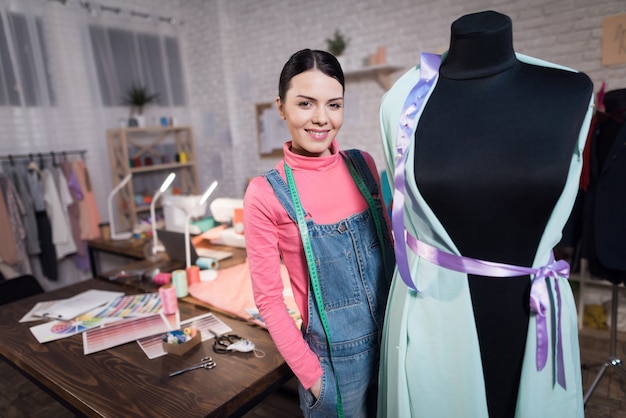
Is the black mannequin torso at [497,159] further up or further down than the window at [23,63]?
further down

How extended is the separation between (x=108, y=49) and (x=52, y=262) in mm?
2313

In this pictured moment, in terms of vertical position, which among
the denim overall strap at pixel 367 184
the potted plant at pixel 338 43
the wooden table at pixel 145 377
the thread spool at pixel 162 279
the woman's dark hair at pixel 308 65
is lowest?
the wooden table at pixel 145 377

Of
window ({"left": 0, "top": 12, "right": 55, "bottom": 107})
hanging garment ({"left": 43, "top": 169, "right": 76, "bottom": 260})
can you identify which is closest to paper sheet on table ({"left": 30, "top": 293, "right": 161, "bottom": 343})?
hanging garment ({"left": 43, "top": 169, "right": 76, "bottom": 260})

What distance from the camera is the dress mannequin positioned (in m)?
0.81

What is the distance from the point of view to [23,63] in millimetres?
3838

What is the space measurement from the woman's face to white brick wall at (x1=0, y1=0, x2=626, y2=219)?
2792mm

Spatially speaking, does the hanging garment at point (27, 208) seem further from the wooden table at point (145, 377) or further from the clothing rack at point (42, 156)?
the wooden table at point (145, 377)

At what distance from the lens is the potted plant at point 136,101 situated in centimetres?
444

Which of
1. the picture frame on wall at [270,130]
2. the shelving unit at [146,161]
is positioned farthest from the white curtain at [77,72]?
the picture frame on wall at [270,130]

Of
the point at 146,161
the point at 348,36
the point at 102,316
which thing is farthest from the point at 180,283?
the point at 348,36

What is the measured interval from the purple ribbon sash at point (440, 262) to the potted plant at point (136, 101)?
4.15m

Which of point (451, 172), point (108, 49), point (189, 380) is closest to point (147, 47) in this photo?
point (108, 49)

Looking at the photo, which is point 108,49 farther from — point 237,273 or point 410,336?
point 410,336

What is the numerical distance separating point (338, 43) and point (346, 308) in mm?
3540
